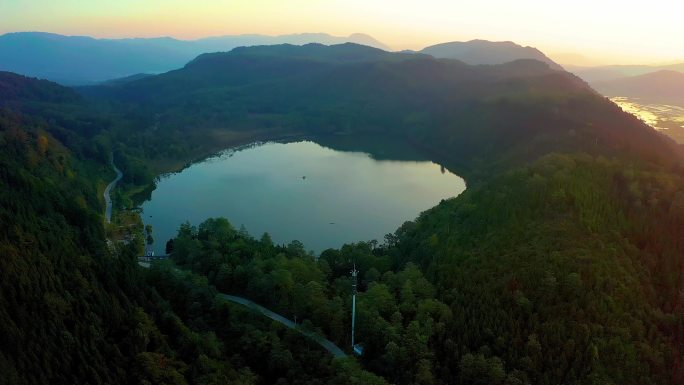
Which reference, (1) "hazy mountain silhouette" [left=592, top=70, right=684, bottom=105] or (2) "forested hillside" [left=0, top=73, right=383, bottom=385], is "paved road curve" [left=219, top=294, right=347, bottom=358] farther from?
(1) "hazy mountain silhouette" [left=592, top=70, right=684, bottom=105]

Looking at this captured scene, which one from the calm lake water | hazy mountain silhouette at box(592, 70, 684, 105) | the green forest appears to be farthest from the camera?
hazy mountain silhouette at box(592, 70, 684, 105)

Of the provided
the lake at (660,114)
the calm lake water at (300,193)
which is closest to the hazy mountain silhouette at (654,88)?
the lake at (660,114)

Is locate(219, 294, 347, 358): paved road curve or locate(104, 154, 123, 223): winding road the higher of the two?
locate(219, 294, 347, 358): paved road curve

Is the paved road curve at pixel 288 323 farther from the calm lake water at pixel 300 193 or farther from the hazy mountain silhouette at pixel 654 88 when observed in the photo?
the hazy mountain silhouette at pixel 654 88

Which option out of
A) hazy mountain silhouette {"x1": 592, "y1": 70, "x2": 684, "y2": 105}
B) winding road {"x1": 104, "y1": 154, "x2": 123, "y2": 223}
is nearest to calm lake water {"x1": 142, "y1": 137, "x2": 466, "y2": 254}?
winding road {"x1": 104, "y1": 154, "x2": 123, "y2": 223}

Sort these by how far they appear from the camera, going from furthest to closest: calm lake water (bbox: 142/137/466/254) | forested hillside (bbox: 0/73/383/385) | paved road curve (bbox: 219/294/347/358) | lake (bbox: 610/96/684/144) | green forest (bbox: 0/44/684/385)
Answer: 1. lake (bbox: 610/96/684/144)
2. calm lake water (bbox: 142/137/466/254)
3. paved road curve (bbox: 219/294/347/358)
4. green forest (bbox: 0/44/684/385)
5. forested hillside (bbox: 0/73/383/385)

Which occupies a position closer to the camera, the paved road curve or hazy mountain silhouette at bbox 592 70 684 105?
the paved road curve

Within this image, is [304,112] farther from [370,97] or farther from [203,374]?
[203,374]
